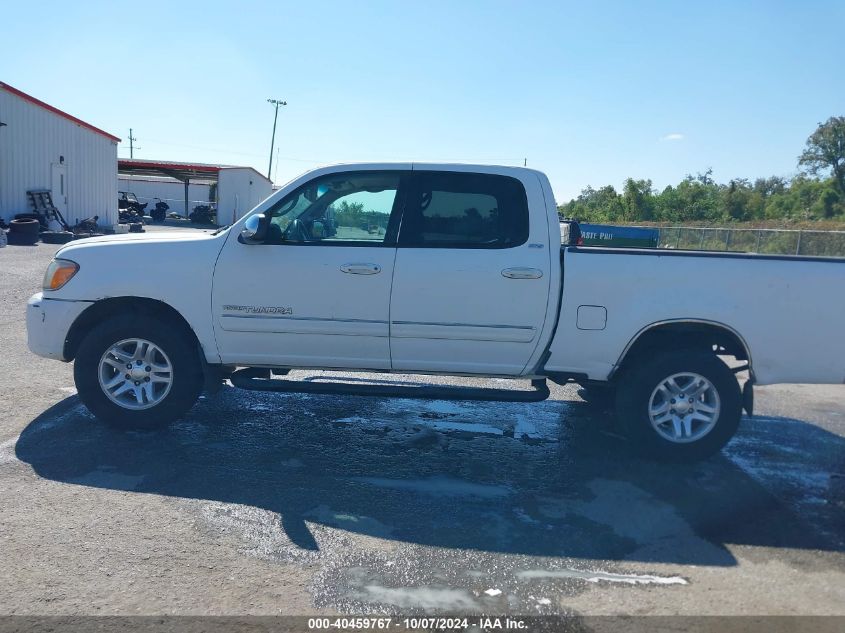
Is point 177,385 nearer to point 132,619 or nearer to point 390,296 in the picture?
point 390,296

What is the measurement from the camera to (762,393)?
26.3ft

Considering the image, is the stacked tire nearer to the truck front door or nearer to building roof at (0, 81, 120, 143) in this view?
building roof at (0, 81, 120, 143)

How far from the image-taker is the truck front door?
5.38m

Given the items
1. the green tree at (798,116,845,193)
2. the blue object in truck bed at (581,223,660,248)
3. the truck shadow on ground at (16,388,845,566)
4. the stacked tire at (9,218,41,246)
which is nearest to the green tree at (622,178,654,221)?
the green tree at (798,116,845,193)

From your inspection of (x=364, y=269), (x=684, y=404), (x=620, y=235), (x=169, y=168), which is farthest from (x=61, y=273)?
(x=169, y=168)

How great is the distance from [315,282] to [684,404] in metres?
2.91

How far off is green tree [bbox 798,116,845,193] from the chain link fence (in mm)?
36389

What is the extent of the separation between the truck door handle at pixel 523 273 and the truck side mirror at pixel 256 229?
1816 millimetres

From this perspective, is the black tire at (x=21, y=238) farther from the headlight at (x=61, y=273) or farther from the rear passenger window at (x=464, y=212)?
the rear passenger window at (x=464, y=212)

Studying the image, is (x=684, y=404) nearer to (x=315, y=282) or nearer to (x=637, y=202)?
(x=315, y=282)

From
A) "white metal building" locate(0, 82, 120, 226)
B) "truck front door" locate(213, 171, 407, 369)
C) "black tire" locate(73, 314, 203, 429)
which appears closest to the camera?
"truck front door" locate(213, 171, 407, 369)

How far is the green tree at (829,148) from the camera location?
198ft

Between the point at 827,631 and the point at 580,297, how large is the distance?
8.67ft

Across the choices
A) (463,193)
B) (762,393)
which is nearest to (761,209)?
(762,393)
